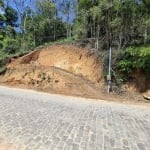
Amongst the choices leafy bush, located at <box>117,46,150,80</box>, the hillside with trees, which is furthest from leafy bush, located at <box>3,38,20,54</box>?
leafy bush, located at <box>117,46,150,80</box>

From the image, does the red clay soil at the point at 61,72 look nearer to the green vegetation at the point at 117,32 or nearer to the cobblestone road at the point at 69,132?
the green vegetation at the point at 117,32

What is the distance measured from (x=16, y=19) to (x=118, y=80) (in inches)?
1320

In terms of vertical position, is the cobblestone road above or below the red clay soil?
below

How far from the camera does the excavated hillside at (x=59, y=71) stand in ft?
73.1

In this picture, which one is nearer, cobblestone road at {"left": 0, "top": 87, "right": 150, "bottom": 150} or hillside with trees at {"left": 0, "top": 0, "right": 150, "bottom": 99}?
cobblestone road at {"left": 0, "top": 87, "right": 150, "bottom": 150}

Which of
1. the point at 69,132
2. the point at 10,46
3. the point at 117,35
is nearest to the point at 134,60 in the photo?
the point at 117,35

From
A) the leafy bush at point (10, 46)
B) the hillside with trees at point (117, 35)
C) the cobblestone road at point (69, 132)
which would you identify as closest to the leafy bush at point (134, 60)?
the hillside with trees at point (117, 35)

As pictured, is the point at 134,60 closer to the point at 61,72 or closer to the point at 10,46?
the point at 61,72

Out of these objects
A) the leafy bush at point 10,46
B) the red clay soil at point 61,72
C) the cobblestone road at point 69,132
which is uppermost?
the leafy bush at point 10,46

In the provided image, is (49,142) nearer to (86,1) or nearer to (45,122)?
(45,122)

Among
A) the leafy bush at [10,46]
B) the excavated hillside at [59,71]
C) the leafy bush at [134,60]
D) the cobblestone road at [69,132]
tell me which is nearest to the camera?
the cobblestone road at [69,132]

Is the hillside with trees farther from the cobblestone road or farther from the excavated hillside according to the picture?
the cobblestone road

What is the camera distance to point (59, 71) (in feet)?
80.4

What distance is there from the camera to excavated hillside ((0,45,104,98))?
2228 cm
